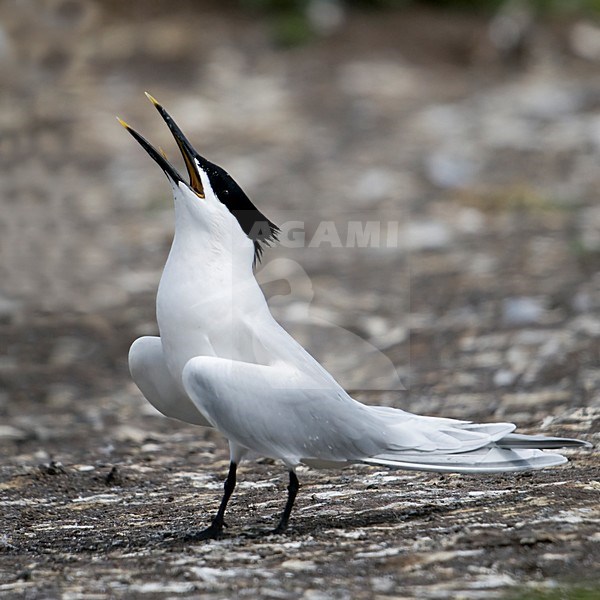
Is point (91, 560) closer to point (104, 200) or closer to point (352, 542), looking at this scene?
point (352, 542)

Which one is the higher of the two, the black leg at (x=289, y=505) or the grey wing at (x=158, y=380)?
the grey wing at (x=158, y=380)

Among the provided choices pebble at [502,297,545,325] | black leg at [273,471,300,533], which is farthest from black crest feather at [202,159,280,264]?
pebble at [502,297,545,325]

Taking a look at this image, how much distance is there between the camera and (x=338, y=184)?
25.0ft

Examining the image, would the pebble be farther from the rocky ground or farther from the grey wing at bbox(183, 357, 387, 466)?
the grey wing at bbox(183, 357, 387, 466)

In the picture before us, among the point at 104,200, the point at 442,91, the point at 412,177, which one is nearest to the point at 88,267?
the point at 104,200

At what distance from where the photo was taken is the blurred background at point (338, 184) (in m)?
5.21

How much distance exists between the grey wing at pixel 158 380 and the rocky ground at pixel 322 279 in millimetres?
320

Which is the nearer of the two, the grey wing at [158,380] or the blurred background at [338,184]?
the grey wing at [158,380]

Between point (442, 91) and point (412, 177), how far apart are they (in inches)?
55.8

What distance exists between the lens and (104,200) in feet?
24.6

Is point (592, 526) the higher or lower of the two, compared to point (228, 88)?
lower

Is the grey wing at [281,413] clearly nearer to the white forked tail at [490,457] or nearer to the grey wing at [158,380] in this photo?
the white forked tail at [490,457]

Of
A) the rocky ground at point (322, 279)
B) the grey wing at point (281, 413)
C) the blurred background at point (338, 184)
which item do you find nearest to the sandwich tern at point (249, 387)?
the grey wing at point (281, 413)

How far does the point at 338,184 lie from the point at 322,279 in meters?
1.35
